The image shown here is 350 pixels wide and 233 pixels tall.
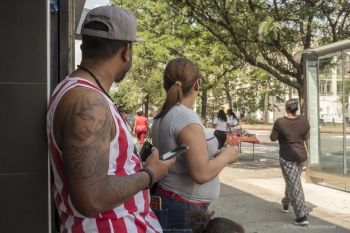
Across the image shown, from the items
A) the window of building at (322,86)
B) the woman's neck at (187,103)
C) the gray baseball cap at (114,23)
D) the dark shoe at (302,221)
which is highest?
the window of building at (322,86)

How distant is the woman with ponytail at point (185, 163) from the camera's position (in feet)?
7.90

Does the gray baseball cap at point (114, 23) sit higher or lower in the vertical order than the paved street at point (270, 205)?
higher

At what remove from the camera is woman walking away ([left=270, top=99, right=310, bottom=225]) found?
20.9 feet

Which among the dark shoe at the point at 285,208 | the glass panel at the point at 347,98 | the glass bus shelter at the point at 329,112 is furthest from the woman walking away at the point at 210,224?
the glass panel at the point at 347,98

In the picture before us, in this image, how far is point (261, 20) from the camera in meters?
10.0

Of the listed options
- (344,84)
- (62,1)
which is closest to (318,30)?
(344,84)

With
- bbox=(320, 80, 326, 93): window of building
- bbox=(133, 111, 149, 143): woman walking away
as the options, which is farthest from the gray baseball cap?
bbox=(133, 111, 149, 143): woman walking away

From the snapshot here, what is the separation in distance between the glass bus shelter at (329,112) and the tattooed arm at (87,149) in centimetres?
854

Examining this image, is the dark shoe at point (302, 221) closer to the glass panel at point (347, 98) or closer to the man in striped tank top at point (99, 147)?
the glass panel at point (347, 98)

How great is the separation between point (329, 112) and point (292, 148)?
4042mm

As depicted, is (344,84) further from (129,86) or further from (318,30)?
(129,86)

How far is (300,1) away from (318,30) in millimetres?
1571

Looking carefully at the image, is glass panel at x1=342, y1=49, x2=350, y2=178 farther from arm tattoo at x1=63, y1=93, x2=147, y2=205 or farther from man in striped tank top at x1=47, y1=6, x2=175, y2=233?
arm tattoo at x1=63, y1=93, x2=147, y2=205

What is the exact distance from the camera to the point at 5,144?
2174 millimetres
